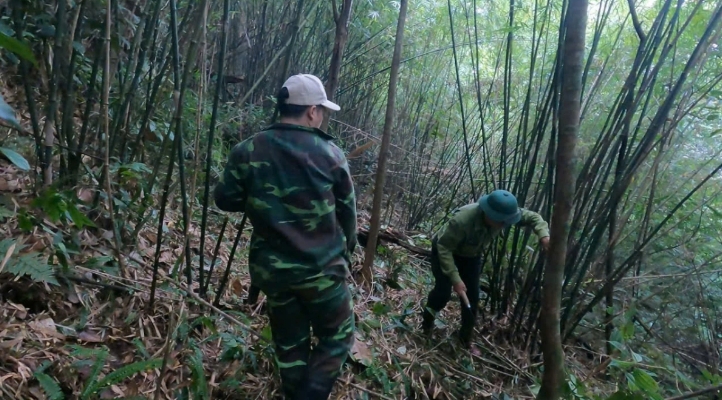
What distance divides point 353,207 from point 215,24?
2.65 metres

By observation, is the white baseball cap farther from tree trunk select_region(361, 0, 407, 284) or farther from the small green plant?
tree trunk select_region(361, 0, 407, 284)

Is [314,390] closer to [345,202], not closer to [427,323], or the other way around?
[345,202]

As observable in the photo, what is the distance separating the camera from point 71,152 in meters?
2.05

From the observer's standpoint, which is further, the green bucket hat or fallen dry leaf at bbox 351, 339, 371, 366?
the green bucket hat

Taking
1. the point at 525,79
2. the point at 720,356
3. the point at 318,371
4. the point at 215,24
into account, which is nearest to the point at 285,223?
the point at 318,371

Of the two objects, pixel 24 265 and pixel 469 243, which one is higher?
pixel 24 265

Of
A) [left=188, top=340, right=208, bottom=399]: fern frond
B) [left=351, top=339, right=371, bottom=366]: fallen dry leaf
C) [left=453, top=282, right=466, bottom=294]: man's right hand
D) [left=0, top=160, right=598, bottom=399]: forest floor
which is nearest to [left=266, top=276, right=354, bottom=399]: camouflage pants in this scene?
[left=0, top=160, right=598, bottom=399]: forest floor

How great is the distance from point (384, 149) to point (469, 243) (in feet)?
2.30

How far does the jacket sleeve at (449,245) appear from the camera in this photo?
9.00 ft

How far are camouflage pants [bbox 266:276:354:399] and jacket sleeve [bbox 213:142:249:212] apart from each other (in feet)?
1.15

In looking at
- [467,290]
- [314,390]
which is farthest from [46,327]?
[467,290]

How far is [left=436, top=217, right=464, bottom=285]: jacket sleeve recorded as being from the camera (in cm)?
274

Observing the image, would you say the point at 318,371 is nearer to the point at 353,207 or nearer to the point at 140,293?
the point at 353,207

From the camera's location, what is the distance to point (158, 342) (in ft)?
6.57
